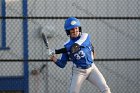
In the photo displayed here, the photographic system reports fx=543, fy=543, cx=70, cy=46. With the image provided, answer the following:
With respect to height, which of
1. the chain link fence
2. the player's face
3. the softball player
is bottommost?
the chain link fence

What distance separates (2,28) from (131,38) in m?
2.54

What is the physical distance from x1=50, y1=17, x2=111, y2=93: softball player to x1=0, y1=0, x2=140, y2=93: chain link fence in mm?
3202

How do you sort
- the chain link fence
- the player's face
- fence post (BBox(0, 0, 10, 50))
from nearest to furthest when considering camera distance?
1. the player's face
2. fence post (BBox(0, 0, 10, 50))
3. the chain link fence

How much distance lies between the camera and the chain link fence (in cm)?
990

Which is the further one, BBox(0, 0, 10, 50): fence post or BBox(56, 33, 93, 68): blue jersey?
BBox(0, 0, 10, 50): fence post

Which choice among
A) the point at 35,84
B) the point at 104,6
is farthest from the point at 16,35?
the point at 104,6

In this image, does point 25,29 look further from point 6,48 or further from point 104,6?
point 104,6

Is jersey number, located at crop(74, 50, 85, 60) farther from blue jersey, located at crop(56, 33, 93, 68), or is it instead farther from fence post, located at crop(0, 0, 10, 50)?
fence post, located at crop(0, 0, 10, 50)

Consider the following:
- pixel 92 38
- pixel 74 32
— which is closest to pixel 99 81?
pixel 74 32

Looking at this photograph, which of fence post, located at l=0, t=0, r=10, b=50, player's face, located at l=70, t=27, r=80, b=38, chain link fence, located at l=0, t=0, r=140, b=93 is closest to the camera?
player's face, located at l=70, t=27, r=80, b=38

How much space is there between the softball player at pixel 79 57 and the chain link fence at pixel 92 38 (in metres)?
3.20

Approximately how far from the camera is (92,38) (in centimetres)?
1012

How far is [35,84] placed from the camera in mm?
9836

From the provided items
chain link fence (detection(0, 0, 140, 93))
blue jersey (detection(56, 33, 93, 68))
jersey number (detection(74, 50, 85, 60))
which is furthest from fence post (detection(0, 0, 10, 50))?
jersey number (detection(74, 50, 85, 60))
